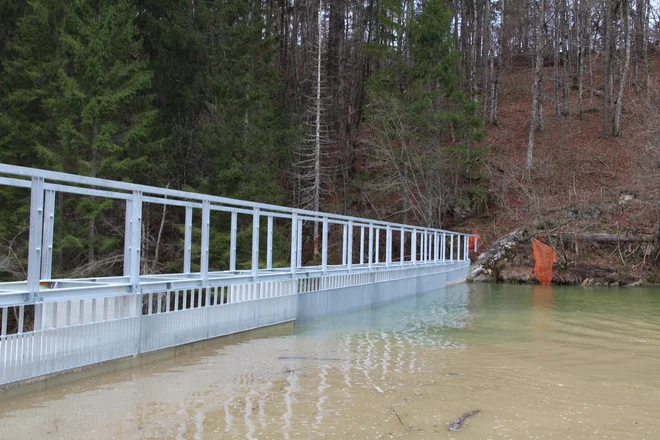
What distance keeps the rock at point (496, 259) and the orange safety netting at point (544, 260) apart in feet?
5.20

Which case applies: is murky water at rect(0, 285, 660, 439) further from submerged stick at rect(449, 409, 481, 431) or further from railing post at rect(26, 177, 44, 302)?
railing post at rect(26, 177, 44, 302)

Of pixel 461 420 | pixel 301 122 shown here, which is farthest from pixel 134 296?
pixel 301 122

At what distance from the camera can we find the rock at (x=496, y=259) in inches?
904

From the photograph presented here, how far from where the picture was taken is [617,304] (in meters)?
14.9

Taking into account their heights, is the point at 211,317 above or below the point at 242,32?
below

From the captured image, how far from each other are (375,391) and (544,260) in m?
17.3

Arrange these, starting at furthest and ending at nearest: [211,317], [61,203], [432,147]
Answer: [432,147], [61,203], [211,317]

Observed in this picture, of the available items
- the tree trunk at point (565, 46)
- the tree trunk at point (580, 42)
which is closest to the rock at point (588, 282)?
the tree trunk at point (565, 46)

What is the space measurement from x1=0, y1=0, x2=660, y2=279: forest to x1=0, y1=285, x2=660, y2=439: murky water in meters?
8.55

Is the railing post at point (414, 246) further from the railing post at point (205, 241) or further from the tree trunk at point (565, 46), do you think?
the tree trunk at point (565, 46)

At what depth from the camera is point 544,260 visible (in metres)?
21.4

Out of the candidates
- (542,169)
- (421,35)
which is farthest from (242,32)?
(542,169)

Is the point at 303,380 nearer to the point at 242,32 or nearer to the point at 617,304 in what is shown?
the point at 617,304

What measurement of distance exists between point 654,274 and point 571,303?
7945mm
